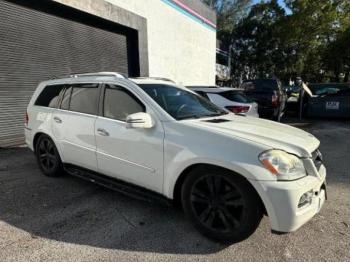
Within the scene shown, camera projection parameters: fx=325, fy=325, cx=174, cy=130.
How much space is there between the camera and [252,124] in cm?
386

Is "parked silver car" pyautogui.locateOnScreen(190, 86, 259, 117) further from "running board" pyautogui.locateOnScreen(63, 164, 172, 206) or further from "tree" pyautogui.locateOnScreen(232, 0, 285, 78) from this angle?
"tree" pyautogui.locateOnScreen(232, 0, 285, 78)

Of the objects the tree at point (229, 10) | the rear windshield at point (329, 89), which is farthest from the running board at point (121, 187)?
the tree at point (229, 10)

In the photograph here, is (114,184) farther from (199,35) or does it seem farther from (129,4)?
(199,35)

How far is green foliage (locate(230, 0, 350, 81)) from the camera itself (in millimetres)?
A: 30047

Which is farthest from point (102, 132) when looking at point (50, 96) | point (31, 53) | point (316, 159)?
point (31, 53)

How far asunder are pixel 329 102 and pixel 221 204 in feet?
37.3

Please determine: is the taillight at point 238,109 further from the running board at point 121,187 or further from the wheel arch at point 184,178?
the wheel arch at point 184,178

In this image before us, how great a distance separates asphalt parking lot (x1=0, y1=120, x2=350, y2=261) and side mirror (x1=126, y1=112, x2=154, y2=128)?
1.13m

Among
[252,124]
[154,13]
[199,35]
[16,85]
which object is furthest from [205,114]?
[199,35]

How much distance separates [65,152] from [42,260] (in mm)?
2063

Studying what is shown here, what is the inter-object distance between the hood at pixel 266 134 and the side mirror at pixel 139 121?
432 millimetres

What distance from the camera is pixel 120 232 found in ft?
11.5

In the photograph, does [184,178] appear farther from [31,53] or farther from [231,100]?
[31,53]

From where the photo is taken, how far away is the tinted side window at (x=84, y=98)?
173 inches
